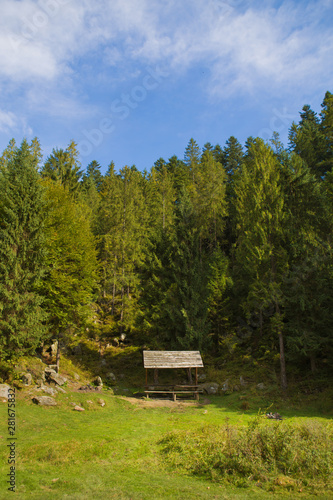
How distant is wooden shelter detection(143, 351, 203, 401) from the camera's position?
2227 centimetres

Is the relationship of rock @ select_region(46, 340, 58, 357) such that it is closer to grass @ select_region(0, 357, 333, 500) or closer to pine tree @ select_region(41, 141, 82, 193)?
grass @ select_region(0, 357, 333, 500)

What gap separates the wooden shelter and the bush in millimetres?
11950

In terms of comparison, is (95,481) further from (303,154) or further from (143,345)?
(303,154)

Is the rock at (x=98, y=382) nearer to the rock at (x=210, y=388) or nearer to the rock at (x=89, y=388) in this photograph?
the rock at (x=89, y=388)

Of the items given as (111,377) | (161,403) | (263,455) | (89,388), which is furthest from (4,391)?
(263,455)

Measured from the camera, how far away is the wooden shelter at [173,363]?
22.3 meters

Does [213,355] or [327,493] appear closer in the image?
[327,493]

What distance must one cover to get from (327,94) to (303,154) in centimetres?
1242

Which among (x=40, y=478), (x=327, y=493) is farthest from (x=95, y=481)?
(x=327, y=493)

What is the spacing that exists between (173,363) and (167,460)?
43.1 ft

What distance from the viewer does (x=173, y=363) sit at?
22.6m

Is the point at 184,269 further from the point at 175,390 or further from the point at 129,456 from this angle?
the point at 129,456

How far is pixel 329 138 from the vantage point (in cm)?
3606

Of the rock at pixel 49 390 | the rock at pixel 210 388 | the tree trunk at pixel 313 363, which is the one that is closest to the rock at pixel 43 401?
the rock at pixel 49 390
